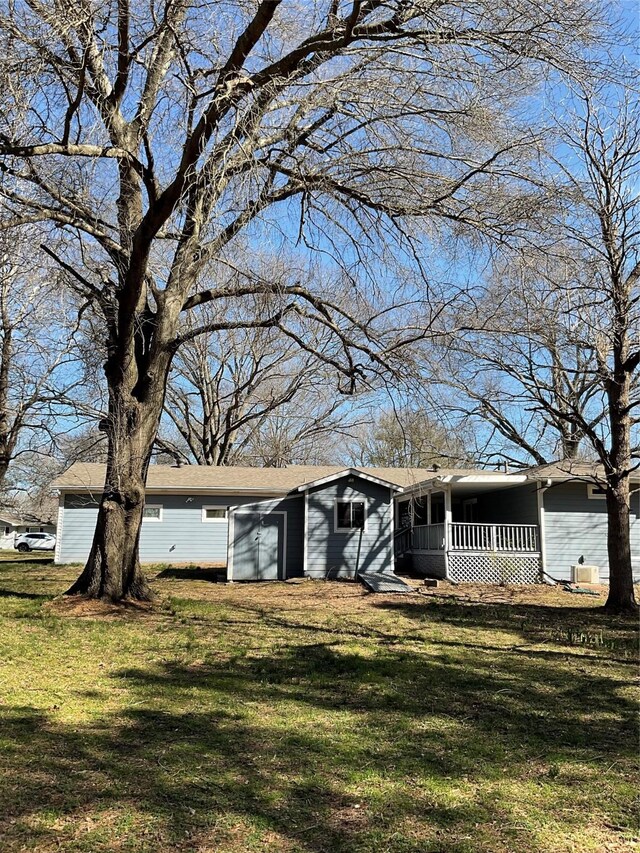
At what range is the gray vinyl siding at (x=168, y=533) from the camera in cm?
2086

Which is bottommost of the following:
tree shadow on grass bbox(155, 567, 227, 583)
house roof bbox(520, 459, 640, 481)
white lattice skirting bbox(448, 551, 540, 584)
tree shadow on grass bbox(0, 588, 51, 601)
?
tree shadow on grass bbox(0, 588, 51, 601)

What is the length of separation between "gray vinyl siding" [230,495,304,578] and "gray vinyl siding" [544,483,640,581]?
6.47 m

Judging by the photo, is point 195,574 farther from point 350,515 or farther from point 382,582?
point 382,582

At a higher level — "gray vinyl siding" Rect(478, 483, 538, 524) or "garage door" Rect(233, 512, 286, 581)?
"gray vinyl siding" Rect(478, 483, 538, 524)

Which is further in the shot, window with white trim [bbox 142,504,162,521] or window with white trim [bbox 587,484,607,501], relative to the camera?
window with white trim [bbox 142,504,162,521]

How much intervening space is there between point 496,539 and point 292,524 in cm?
541

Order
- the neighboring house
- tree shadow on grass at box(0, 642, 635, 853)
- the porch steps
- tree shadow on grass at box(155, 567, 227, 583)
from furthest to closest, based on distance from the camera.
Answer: the neighboring house < tree shadow on grass at box(155, 567, 227, 583) < the porch steps < tree shadow on grass at box(0, 642, 635, 853)

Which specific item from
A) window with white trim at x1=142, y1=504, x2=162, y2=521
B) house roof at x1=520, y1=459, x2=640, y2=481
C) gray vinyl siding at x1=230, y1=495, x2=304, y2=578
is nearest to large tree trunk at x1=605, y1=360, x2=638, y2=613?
house roof at x1=520, y1=459, x2=640, y2=481

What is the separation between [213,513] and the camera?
21.5m

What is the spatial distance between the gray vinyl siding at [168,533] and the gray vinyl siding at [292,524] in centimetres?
409

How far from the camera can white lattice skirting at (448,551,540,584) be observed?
55.1 feet

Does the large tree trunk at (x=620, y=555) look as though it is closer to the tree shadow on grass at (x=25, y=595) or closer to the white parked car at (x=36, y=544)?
the tree shadow on grass at (x=25, y=595)

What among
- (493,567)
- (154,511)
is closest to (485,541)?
(493,567)

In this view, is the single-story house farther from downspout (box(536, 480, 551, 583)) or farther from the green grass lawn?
the green grass lawn
